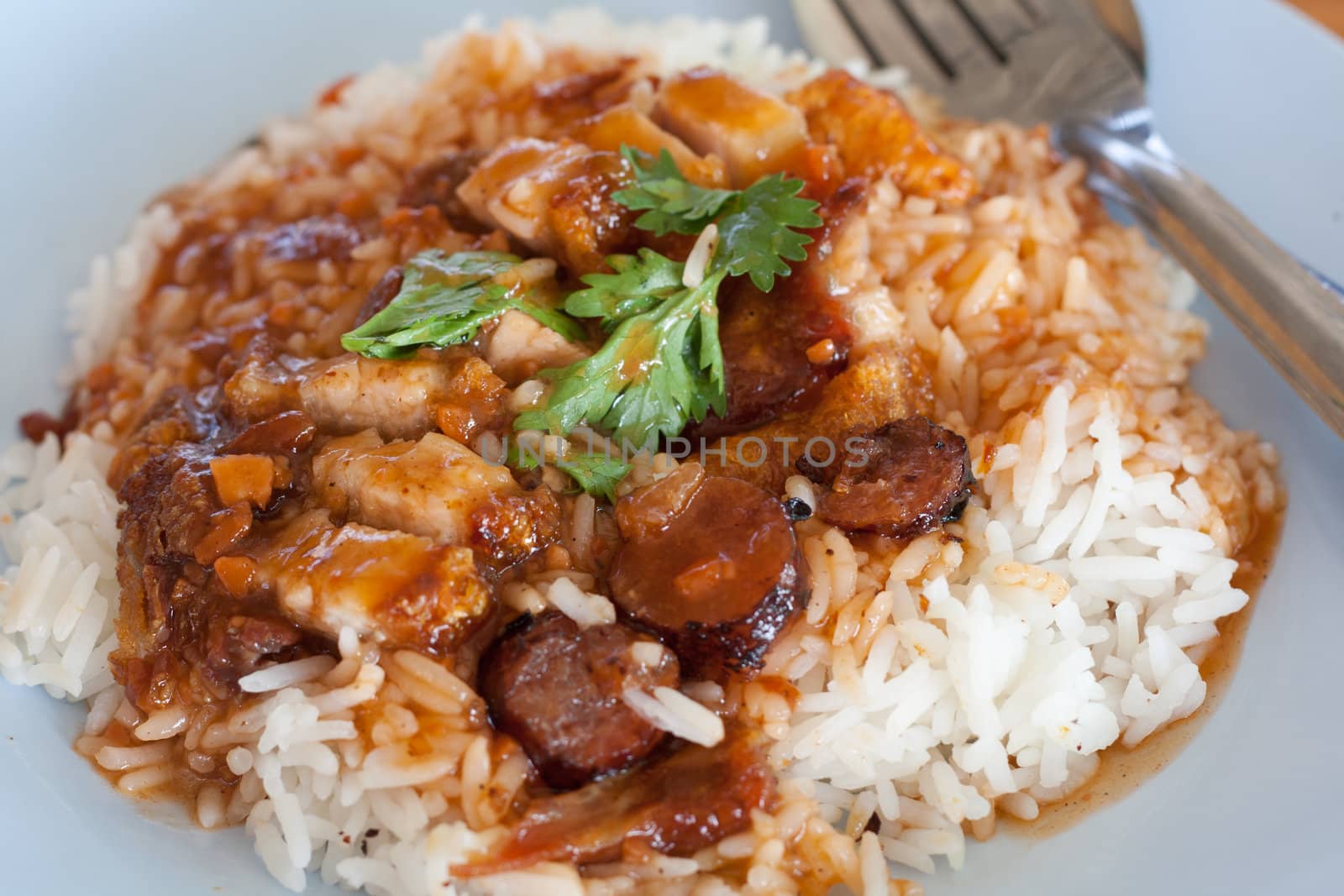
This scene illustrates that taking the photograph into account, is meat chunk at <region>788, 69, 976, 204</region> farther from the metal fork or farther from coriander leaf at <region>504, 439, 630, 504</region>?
coriander leaf at <region>504, 439, 630, 504</region>

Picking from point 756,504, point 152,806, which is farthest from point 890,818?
point 152,806

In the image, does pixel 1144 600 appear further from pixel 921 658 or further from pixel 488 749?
pixel 488 749

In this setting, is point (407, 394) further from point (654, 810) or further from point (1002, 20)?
point (1002, 20)

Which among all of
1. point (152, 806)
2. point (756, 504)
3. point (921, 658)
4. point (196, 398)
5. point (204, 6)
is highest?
point (204, 6)

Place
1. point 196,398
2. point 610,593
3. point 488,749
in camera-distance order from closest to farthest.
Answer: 1. point 488,749
2. point 610,593
3. point 196,398

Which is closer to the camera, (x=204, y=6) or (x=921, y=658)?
(x=921, y=658)

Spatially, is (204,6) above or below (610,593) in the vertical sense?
above

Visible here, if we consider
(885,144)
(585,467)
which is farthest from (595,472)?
(885,144)
